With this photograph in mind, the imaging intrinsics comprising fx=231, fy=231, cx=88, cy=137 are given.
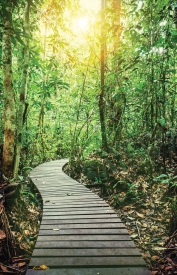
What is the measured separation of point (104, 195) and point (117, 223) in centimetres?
272

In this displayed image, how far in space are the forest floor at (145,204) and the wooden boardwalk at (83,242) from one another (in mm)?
560

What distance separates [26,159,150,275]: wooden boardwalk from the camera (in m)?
2.17

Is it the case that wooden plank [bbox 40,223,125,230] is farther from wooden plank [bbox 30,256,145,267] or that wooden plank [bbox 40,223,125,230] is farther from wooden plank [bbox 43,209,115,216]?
wooden plank [bbox 30,256,145,267]

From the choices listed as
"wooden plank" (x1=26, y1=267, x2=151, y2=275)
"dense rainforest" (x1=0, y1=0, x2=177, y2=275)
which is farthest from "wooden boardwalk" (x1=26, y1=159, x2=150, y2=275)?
"dense rainforest" (x1=0, y1=0, x2=177, y2=275)

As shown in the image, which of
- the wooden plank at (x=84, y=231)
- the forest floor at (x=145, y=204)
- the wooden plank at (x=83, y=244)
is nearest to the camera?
the wooden plank at (x=83, y=244)

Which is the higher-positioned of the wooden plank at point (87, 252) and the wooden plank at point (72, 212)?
the wooden plank at point (87, 252)

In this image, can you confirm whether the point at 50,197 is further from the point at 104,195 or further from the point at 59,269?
the point at 59,269

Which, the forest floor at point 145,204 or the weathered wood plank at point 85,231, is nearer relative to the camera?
the weathered wood plank at point 85,231

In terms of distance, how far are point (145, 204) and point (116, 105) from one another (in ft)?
10.4

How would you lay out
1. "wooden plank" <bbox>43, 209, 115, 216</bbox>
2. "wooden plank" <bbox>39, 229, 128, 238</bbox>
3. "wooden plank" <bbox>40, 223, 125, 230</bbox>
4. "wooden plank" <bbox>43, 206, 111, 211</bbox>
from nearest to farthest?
1. "wooden plank" <bbox>39, 229, 128, 238</bbox>
2. "wooden plank" <bbox>40, 223, 125, 230</bbox>
3. "wooden plank" <bbox>43, 209, 115, 216</bbox>
4. "wooden plank" <bbox>43, 206, 111, 211</bbox>

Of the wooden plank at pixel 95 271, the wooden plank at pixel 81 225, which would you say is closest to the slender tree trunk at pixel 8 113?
the wooden plank at pixel 81 225

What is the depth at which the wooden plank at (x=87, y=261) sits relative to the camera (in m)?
2.21

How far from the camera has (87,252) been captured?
2.45 metres

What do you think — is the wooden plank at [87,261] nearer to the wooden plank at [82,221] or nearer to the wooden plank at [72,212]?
the wooden plank at [82,221]
